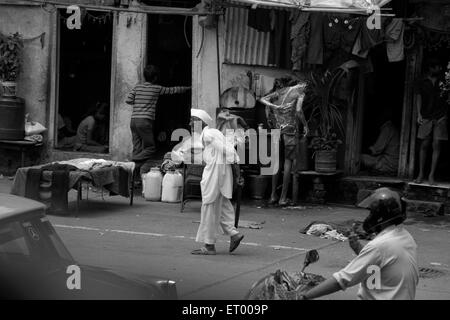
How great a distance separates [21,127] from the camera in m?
15.3

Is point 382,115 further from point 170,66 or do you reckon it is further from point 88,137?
point 88,137

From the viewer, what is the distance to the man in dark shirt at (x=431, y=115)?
13.4 m

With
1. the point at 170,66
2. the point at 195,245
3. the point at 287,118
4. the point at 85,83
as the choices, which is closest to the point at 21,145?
the point at 85,83

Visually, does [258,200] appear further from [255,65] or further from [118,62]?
[118,62]

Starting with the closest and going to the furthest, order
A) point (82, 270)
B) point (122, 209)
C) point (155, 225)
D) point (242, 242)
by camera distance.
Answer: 1. point (82, 270)
2. point (242, 242)
3. point (155, 225)
4. point (122, 209)

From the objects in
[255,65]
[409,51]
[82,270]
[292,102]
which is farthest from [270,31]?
[82,270]

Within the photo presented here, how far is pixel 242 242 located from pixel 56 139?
634cm

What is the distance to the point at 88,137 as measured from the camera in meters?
16.1

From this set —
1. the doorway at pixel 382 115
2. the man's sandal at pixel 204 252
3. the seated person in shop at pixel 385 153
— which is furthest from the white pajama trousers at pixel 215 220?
the seated person in shop at pixel 385 153

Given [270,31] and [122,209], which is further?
[270,31]

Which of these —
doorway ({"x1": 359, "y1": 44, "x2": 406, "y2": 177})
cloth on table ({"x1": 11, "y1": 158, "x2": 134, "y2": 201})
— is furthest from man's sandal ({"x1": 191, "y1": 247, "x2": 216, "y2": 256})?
doorway ({"x1": 359, "y1": 44, "x2": 406, "y2": 177})

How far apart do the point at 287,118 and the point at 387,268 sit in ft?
29.1

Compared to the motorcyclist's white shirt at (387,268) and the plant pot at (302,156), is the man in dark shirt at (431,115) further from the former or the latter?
the motorcyclist's white shirt at (387,268)

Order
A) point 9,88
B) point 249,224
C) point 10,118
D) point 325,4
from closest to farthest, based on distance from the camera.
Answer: point 249,224 < point 325,4 < point 10,118 < point 9,88
